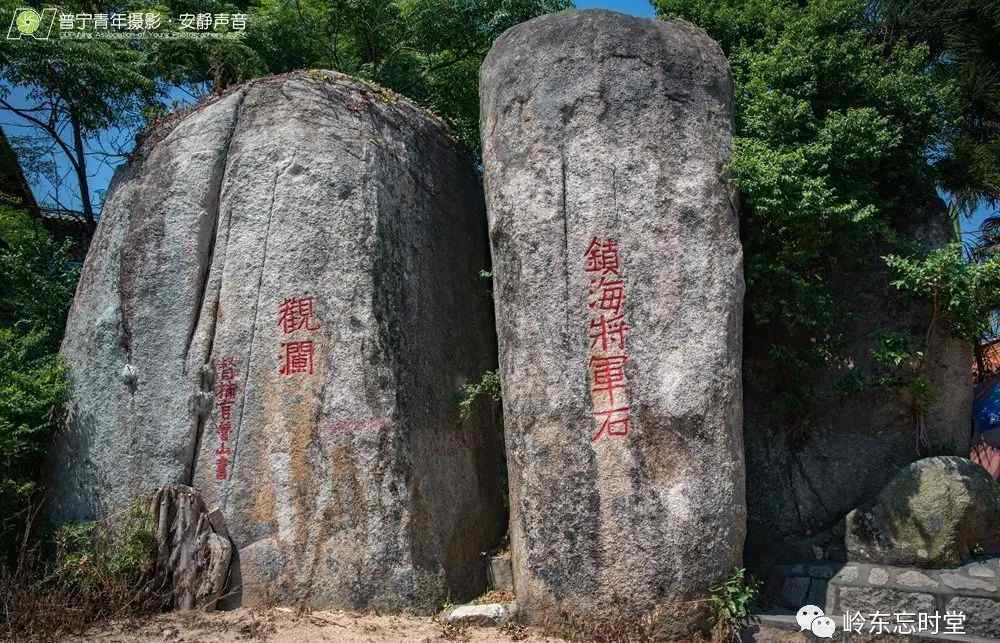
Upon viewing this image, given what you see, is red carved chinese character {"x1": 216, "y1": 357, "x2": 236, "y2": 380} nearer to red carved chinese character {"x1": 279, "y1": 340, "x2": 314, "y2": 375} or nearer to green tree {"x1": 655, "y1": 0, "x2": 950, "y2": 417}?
red carved chinese character {"x1": 279, "y1": 340, "x2": 314, "y2": 375}

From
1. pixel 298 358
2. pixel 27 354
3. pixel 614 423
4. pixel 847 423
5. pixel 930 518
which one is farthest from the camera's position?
pixel 27 354

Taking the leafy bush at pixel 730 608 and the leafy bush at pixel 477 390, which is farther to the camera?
the leafy bush at pixel 477 390

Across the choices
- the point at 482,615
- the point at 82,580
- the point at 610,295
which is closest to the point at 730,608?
the point at 482,615

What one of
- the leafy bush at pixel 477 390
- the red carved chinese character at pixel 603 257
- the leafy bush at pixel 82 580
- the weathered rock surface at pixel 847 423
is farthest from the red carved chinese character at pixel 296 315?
the weathered rock surface at pixel 847 423

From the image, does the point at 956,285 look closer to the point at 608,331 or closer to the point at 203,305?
the point at 608,331

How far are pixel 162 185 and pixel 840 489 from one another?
297 inches

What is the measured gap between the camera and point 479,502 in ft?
25.6

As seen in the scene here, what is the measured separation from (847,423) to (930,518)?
127cm

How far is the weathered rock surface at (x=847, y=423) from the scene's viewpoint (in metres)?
7.52

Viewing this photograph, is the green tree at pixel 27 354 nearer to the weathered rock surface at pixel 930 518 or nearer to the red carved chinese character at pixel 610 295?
the red carved chinese character at pixel 610 295

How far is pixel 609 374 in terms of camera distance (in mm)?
6484

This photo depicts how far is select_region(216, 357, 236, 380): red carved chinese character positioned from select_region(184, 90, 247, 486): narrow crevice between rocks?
0.10 meters

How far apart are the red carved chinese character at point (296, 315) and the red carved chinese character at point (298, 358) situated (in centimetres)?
15

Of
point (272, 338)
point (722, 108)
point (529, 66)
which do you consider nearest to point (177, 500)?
point (272, 338)
